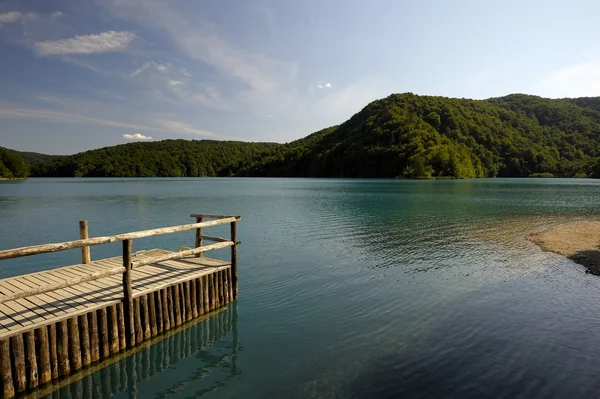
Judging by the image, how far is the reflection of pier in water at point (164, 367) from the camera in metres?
8.28

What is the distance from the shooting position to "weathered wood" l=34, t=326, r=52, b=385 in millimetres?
7969

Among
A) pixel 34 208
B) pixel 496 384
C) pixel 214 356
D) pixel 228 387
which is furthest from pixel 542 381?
pixel 34 208

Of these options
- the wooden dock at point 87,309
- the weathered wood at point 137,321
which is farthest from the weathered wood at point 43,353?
the weathered wood at point 137,321

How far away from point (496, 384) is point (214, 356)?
7178 millimetres

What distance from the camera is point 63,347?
8.45 m

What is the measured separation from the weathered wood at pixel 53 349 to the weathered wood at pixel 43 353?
0.28 feet

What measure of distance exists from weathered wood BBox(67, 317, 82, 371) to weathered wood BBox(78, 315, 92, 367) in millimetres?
128

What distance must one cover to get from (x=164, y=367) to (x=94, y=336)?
75.4 inches

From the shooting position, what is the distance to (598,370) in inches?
356

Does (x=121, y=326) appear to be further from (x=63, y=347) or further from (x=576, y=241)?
(x=576, y=241)

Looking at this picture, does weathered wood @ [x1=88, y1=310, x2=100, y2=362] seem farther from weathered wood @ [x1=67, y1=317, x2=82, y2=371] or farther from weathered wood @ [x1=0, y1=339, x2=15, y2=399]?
weathered wood @ [x1=0, y1=339, x2=15, y2=399]

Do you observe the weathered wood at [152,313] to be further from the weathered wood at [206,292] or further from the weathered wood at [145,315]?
the weathered wood at [206,292]

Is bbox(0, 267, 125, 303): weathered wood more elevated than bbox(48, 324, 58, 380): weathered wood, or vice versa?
bbox(0, 267, 125, 303): weathered wood

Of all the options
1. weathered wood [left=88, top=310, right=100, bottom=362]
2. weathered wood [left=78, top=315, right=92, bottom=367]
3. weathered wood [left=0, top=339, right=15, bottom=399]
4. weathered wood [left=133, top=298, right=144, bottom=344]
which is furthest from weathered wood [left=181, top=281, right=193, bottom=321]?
weathered wood [left=0, top=339, right=15, bottom=399]
